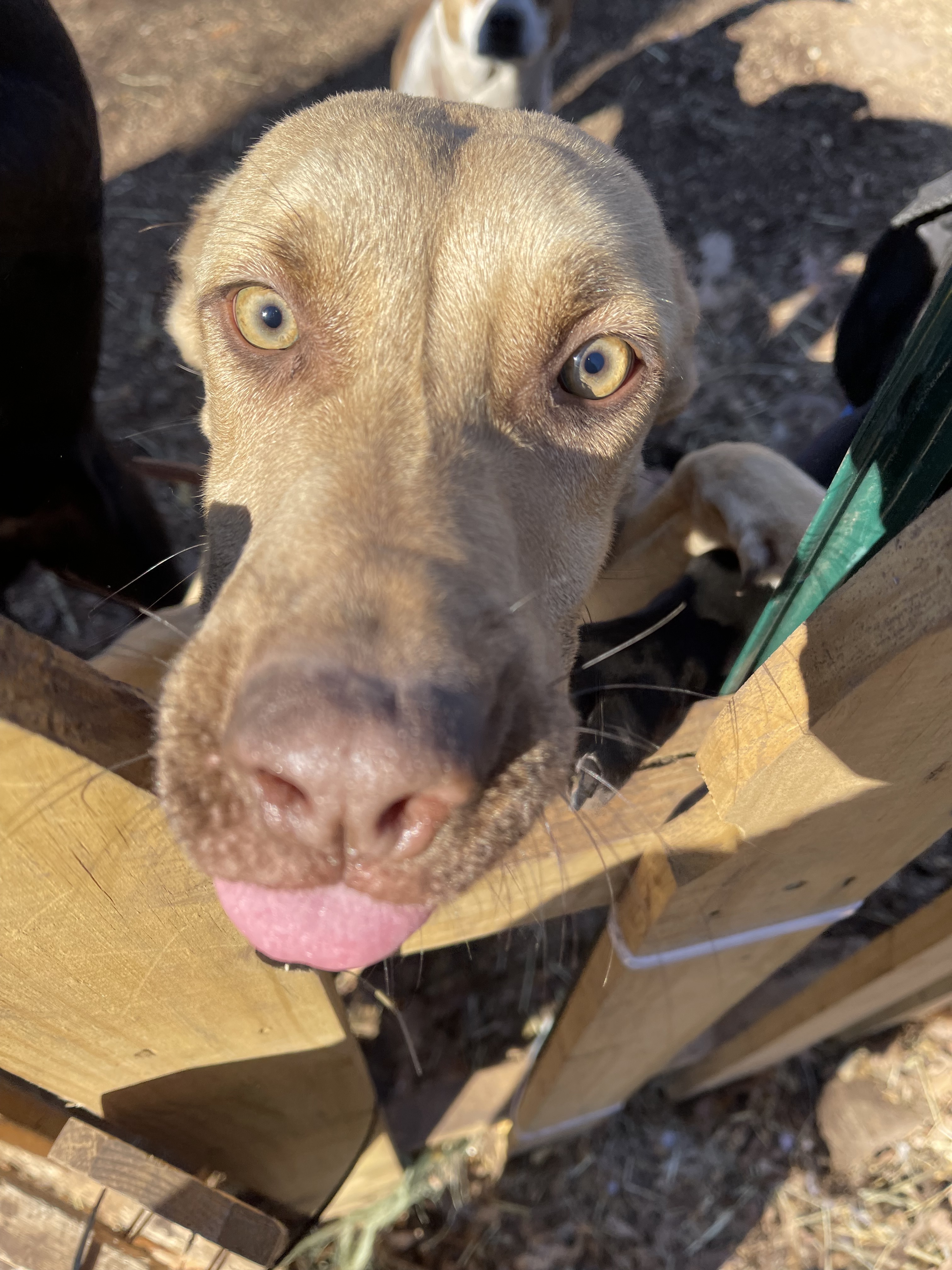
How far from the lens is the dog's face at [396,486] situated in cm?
115

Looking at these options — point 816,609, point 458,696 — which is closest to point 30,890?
point 458,696

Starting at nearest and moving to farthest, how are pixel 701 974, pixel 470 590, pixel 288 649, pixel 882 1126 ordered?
pixel 288 649, pixel 470 590, pixel 701 974, pixel 882 1126

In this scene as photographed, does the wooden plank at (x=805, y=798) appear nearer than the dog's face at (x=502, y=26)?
Yes

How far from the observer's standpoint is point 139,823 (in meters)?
1.11

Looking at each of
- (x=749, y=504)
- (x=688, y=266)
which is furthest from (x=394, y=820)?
(x=688, y=266)

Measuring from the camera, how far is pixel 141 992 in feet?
4.62

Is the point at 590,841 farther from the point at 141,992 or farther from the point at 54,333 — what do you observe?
the point at 54,333

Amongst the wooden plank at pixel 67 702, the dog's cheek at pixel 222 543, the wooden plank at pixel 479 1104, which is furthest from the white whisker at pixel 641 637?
the wooden plank at pixel 479 1104

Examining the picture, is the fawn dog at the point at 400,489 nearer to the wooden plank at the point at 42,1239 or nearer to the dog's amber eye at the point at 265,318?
the dog's amber eye at the point at 265,318

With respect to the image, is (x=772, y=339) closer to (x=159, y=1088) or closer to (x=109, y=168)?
(x=109, y=168)

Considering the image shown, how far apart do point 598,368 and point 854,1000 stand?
216 cm

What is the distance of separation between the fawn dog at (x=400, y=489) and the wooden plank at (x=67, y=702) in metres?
0.14

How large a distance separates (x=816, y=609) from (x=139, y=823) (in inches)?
38.7

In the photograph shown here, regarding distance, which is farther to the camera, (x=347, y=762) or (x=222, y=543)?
(x=222, y=543)
